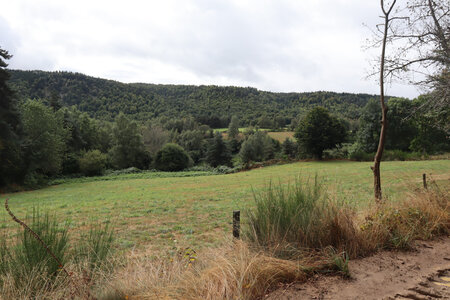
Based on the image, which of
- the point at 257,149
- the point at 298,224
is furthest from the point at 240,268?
the point at 257,149

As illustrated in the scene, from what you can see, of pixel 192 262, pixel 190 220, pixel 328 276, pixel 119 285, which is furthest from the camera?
pixel 190 220

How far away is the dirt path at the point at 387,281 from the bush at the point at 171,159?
50.6 metres

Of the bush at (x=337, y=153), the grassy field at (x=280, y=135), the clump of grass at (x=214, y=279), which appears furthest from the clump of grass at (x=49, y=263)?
the grassy field at (x=280, y=135)

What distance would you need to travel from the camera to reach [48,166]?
3183 cm

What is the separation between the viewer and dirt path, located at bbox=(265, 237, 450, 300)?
8.52ft

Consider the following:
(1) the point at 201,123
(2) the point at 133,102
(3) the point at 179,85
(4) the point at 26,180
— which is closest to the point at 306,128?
(4) the point at 26,180

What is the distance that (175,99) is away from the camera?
123 meters

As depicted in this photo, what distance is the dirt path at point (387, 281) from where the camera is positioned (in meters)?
2.60

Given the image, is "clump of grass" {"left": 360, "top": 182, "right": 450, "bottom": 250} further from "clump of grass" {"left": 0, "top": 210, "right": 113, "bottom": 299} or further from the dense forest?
"clump of grass" {"left": 0, "top": 210, "right": 113, "bottom": 299}

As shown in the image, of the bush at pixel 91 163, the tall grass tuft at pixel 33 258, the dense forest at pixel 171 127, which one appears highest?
the dense forest at pixel 171 127

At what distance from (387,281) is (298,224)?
1126 mm

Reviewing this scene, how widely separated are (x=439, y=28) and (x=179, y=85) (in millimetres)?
137894

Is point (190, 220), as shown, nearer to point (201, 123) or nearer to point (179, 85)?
point (201, 123)

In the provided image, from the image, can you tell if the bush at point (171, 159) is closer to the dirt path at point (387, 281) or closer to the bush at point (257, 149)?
the bush at point (257, 149)
